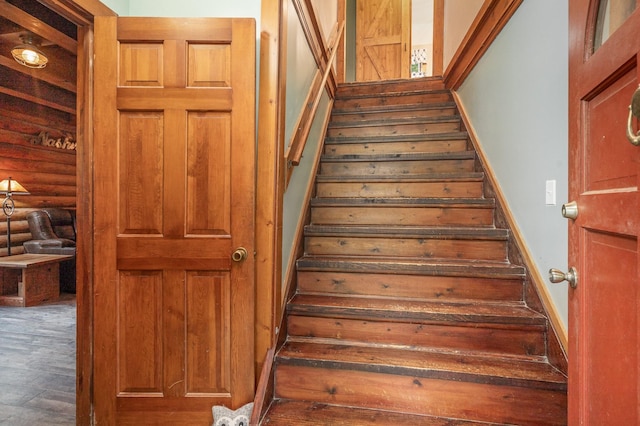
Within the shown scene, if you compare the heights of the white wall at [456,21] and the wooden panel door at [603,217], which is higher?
the white wall at [456,21]

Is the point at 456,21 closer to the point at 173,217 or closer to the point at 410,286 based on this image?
the point at 410,286

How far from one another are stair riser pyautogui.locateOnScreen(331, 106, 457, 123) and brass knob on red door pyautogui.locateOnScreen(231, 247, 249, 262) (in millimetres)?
2085

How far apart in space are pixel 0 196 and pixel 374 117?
199 inches

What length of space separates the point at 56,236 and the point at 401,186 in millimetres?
4880

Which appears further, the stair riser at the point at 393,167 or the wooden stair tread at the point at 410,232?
the stair riser at the point at 393,167

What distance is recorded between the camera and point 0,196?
14.2 ft

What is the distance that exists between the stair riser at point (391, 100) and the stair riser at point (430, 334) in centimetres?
231

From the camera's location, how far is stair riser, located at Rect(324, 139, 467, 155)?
270 centimetres

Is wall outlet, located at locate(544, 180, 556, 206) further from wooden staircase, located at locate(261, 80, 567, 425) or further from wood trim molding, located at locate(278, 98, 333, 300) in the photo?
wood trim molding, located at locate(278, 98, 333, 300)

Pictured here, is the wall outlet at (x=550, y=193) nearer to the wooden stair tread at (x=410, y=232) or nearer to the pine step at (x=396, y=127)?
the wooden stair tread at (x=410, y=232)

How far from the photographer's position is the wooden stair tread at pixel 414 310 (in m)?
1.58

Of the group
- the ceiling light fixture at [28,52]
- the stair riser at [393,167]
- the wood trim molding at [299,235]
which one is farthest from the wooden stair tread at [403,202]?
the ceiling light fixture at [28,52]

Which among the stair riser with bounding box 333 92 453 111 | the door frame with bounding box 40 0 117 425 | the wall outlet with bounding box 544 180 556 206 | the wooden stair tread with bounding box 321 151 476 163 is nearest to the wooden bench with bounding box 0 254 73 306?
the door frame with bounding box 40 0 117 425

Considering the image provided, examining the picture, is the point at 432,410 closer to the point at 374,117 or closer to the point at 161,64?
the point at 161,64
